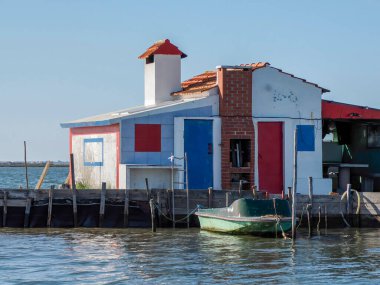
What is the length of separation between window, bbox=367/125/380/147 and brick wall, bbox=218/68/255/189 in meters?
7.58

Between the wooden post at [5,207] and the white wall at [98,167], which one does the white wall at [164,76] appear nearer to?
the white wall at [98,167]

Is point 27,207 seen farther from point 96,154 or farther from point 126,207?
point 96,154

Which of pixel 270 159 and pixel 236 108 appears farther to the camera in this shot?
pixel 270 159

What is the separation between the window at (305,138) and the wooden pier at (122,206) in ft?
13.3

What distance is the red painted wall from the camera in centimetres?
4525

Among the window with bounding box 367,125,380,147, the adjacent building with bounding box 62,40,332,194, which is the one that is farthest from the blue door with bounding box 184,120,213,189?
the window with bounding box 367,125,380,147

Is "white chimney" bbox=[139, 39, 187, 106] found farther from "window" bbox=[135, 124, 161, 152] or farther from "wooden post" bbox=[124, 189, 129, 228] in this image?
"wooden post" bbox=[124, 189, 129, 228]

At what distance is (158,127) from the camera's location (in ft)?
145

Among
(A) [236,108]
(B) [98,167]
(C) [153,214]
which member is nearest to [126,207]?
(C) [153,214]

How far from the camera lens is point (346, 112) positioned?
154 ft

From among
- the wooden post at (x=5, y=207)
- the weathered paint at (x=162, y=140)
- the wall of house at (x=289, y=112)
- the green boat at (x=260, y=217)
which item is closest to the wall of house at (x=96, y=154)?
the weathered paint at (x=162, y=140)

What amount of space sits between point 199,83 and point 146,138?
Result: 23.1ft

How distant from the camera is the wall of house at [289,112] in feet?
149

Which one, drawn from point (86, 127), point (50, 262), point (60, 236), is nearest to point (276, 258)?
point (50, 262)
